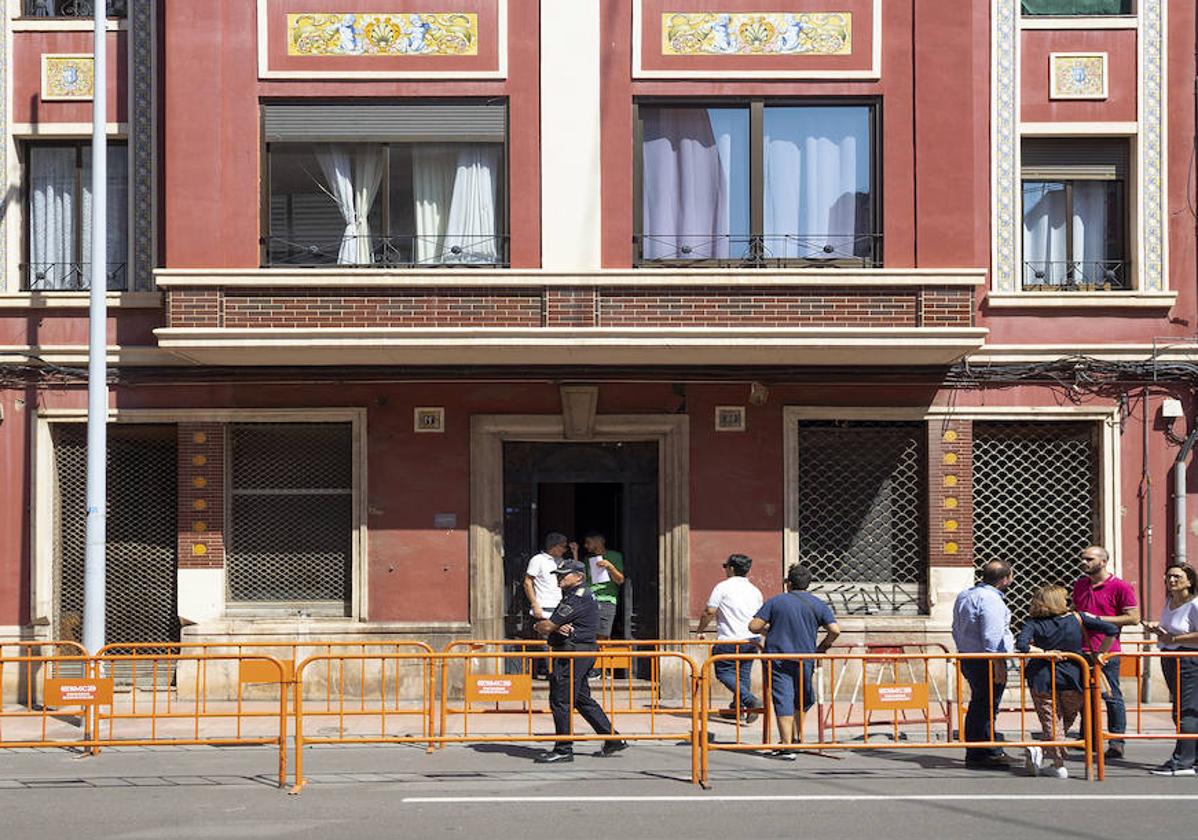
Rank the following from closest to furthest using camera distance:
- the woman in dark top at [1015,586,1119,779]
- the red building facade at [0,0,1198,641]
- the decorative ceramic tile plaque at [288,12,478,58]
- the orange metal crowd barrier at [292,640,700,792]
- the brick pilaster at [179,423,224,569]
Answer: the woman in dark top at [1015,586,1119,779] → the orange metal crowd barrier at [292,640,700,792] → the red building facade at [0,0,1198,641] → the decorative ceramic tile plaque at [288,12,478,58] → the brick pilaster at [179,423,224,569]

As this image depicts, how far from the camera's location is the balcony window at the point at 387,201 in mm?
15383

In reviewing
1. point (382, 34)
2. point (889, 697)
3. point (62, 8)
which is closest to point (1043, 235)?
point (889, 697)

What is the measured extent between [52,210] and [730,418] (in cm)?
773

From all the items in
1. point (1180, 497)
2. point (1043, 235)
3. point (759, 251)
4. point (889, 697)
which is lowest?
point (889, 697)

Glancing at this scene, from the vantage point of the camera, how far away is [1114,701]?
12.4 m

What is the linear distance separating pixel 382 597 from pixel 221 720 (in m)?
2.10

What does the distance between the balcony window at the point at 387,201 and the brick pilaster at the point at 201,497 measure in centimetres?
209

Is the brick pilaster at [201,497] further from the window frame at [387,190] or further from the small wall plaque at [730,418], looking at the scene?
the small wall plaque at [730,418]

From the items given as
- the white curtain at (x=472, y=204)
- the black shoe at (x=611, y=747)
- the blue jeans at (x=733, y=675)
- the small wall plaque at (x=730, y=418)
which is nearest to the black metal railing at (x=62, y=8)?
the white curtain at (x=472, y=204)

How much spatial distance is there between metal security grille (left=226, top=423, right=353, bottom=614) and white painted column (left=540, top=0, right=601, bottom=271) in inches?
128

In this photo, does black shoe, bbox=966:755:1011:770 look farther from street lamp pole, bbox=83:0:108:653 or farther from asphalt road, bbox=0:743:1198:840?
street lamp pole, bbox=83:0:108:653

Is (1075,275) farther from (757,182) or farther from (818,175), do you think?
(757,182)

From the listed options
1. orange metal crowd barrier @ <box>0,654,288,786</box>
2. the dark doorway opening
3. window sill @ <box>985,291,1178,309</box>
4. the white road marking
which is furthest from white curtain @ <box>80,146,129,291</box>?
window sill @ <box>985,291,1178,309</box>

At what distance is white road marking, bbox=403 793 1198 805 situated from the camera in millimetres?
10312
